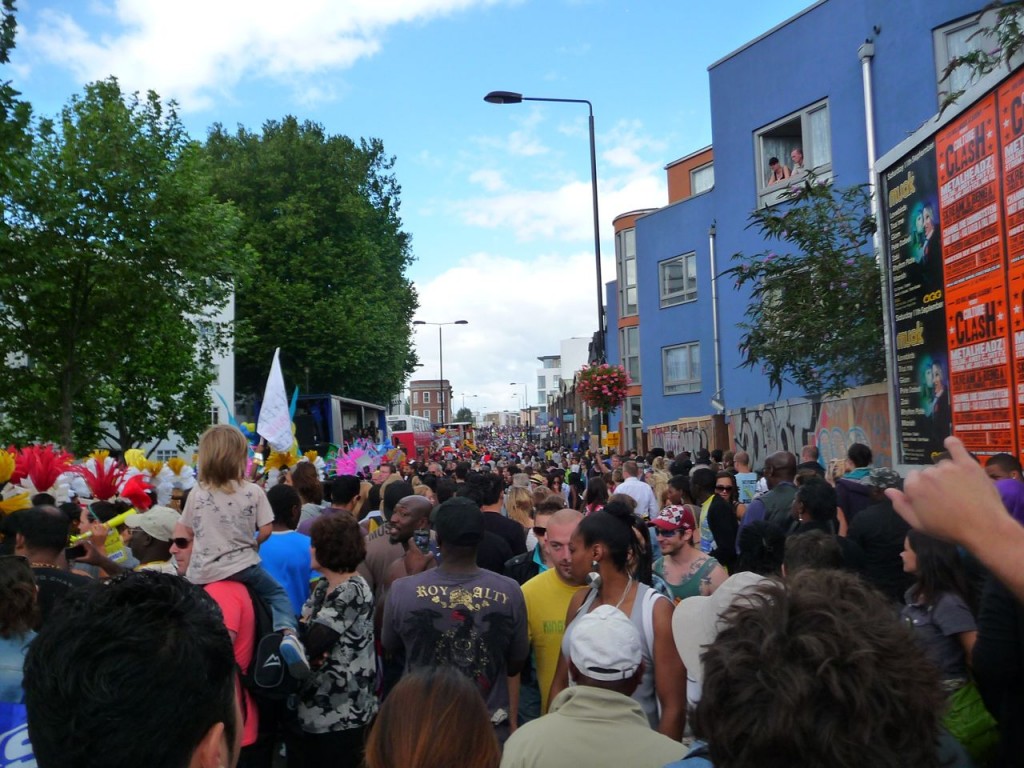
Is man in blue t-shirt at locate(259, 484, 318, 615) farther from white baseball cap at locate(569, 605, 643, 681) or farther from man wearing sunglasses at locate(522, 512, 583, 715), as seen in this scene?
white baseball cap at locate(569, 605, 643, 681)

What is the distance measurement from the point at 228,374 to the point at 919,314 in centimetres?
3567

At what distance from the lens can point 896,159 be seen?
9820mm

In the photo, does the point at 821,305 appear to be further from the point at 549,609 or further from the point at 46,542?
the point at 46,542

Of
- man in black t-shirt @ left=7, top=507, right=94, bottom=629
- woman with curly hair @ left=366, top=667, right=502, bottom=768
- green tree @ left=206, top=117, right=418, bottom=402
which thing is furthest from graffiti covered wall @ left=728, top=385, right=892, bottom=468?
green tree @ left=206, top=117, right=418, bottom=402

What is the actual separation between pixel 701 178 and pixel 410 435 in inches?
927

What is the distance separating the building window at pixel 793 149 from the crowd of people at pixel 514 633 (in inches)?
462

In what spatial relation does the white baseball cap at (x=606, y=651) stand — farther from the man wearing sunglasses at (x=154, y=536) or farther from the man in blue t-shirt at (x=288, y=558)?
the man wearing sunglasses at (x=154, y=536)

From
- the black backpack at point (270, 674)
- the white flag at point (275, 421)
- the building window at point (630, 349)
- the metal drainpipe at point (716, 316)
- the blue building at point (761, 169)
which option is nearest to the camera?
the black backpack at point (270, 674)

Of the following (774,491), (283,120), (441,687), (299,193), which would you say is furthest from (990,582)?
(283,120)

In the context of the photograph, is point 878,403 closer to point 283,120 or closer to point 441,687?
point 441,687

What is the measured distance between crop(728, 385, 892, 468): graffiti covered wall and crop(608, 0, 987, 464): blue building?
0.04m

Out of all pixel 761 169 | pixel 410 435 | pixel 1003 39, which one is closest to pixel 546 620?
pixel 1003 39

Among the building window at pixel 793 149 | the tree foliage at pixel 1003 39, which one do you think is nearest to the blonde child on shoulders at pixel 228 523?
the tree foliage at pixel 1003 39

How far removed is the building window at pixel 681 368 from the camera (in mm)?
28250
